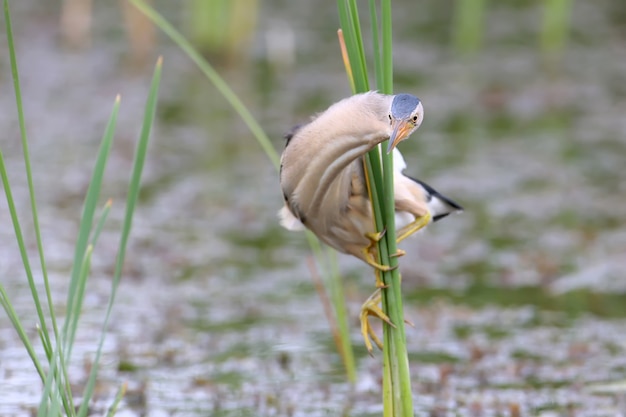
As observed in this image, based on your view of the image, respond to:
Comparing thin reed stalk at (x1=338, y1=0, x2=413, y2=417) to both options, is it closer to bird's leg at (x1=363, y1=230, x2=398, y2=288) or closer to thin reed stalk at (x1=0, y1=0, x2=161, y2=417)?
bird's leg at (x1=363, y1=230, x2=398, y2=288)

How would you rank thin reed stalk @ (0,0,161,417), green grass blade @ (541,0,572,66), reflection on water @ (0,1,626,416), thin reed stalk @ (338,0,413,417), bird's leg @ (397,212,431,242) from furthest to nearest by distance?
green grass blade @ (541,0,572,66) < reflection on water @ (0,1,626,416) < bird's leg @ (397,212,431,242) < thin reed stalk @ (338,0,413,417) < thin reed stalk @ (0,0,161,417)

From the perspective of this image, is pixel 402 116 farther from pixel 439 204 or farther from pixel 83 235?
pixel 439 204

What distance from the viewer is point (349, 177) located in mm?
3035

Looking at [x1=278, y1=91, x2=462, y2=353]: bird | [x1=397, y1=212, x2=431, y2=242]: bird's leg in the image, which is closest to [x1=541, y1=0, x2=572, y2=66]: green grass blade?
[x1=278, y1=91, x2=462, y2=353]: bird

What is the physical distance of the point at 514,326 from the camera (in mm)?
5105

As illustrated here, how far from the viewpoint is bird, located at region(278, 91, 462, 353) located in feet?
8.38

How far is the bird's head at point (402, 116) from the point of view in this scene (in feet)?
8.18

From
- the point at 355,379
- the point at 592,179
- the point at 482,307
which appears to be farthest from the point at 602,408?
the point at 592,179

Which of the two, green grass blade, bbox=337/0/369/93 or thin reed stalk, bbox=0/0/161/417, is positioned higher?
green grass blade, bbox=337/0/369/93

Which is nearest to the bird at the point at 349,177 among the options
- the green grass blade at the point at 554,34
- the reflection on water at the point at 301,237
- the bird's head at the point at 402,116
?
the bird's head at the point at 402,116

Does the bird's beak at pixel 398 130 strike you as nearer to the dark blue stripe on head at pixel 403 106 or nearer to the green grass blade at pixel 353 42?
the dark blue stripe on head at pixel 403 106

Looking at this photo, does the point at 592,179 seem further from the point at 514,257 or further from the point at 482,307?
the point at 482,307

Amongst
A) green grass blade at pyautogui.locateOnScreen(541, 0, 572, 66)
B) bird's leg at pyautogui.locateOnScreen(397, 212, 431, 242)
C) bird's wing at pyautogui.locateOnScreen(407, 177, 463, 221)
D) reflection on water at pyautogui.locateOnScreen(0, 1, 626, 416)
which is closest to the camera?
bird's leg at pyautogui.locateOnScreen(397, 212, 431, 242)

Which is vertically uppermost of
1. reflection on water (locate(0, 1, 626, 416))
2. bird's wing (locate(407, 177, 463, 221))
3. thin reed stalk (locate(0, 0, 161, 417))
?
reflection on water (locate(0, 1, 626, 416))
